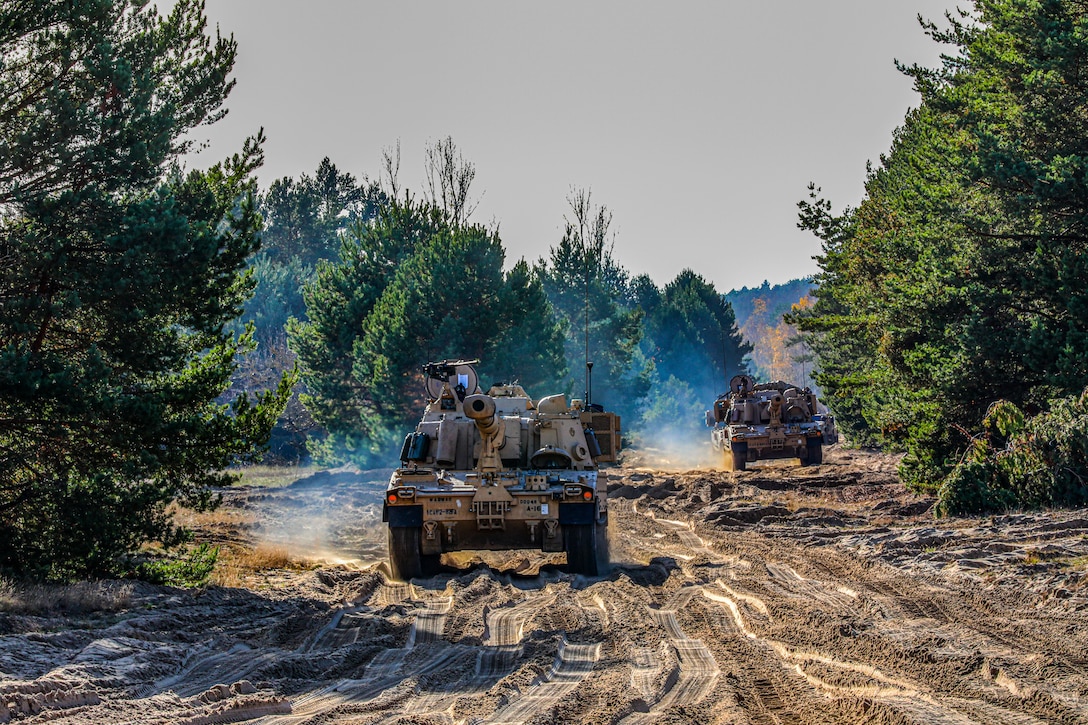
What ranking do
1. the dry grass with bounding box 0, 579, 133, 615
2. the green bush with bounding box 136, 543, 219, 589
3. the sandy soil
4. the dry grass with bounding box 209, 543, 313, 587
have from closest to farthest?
the sandy soil
the dry grass with bounding box 0, 579, 133, 615
the green bush with bounding box 136, 543, 219, 589
the dry grass with bounding box 209, 543, 313, 587

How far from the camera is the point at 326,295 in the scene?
→ 3966 centimetres

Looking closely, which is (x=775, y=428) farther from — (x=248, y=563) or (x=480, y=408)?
(x=480, y=408)

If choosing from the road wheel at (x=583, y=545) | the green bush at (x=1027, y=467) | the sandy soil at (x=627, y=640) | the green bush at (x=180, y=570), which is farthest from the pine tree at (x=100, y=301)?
the green bush at (x=1027, y=467)

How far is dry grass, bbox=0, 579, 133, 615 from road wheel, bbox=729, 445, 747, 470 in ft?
70.5

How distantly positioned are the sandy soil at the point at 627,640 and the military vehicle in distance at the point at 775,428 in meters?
14.4

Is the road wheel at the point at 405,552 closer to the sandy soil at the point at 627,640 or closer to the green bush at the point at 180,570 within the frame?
the sandy soil at the point at 627,640

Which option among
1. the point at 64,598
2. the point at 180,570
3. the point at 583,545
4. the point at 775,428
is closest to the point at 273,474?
the point at 775,428

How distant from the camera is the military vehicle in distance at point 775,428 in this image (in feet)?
100.0

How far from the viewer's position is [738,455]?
1203 inches

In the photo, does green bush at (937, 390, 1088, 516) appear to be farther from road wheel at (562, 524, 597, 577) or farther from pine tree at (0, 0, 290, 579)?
pine tree at (0, 0, 290, 579)

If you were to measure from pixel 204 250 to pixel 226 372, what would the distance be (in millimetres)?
1544

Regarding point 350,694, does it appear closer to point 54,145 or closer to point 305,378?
point 54,145

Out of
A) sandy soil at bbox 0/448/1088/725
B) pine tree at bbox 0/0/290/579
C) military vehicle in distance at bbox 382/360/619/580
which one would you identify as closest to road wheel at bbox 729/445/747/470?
sandy soil at bbox 0/448/1088/725

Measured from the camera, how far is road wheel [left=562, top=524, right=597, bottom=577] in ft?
43.5
